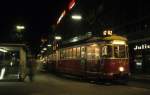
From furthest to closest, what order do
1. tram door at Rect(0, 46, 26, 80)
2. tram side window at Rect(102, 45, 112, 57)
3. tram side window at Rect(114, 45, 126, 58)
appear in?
tram door at Rect(0, 46, 26, 80) < tram side window at Rect(114, 45, 126, 58) < tram side window at Rect(102, 45, 112, 57)

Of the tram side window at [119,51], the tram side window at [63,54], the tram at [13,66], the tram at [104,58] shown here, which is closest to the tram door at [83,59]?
the tram at [104,58]

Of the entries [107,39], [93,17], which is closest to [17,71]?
[107,39]

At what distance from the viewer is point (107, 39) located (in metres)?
25.5

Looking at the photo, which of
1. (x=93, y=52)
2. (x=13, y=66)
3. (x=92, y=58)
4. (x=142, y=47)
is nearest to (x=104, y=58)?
(x=93, y=52)

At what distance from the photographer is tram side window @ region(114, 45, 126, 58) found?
1000 inches

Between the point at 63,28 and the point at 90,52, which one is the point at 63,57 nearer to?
the point at 90,52

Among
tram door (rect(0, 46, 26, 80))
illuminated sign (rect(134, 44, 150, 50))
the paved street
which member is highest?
illuminated sign (rect(134, 44, 150, 50))

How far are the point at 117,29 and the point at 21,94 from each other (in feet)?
95.3

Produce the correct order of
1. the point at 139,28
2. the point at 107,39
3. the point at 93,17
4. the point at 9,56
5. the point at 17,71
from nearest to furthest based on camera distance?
1. the point at 107,39
2. the point at 17,71
3. the point at 9,56
4. the point at 139,28
5. the point at 93,17

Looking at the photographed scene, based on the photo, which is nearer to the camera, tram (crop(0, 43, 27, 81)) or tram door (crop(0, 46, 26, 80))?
tram (crop(0, 43, 27, 81))

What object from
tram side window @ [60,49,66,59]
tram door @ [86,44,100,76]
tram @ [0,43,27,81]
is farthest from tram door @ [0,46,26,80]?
tram side window @ [60,49,66,59]

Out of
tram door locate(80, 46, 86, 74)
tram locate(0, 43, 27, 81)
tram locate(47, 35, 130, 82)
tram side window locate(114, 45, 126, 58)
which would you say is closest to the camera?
tram locate(47, 35, 130, 82)

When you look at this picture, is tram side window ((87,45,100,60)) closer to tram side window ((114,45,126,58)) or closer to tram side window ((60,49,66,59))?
tram side window ((114,45,126,58))

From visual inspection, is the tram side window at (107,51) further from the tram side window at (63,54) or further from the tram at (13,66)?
the tram side window at (63,54)
